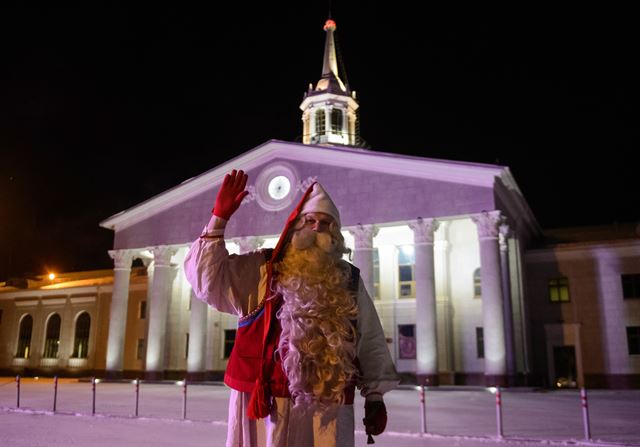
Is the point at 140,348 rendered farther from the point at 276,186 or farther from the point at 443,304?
the point at 443,304

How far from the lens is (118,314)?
33500mm

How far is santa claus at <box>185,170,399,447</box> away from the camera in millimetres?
3299

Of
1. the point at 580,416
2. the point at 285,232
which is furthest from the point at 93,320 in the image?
the point at 285,232

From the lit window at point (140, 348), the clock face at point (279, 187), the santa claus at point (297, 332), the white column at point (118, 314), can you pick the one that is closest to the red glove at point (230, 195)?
the santa claus at point (297, 332)

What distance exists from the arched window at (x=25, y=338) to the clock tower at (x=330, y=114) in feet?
85.2

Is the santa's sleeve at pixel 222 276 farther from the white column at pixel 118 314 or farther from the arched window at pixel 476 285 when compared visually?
the white column at pixel 118 314

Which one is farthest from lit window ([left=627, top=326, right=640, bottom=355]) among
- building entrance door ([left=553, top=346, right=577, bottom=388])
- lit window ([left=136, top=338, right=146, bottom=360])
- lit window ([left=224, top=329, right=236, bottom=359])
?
lit window ([left=136, top=338, right=146, bottom=360])

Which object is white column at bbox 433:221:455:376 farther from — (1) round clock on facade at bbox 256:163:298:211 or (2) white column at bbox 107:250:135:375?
(2) white column at bbox 107:250:135:375

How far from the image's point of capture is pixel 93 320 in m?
40.7

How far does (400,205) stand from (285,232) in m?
23.8

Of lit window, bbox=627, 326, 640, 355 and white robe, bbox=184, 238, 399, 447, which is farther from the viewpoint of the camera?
lit window, bbox=627, 326, 640, 355

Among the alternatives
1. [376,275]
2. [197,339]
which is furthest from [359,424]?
[376,275]

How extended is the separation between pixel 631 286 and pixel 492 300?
9.28 meters

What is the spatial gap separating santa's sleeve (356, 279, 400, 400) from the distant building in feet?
71.9
